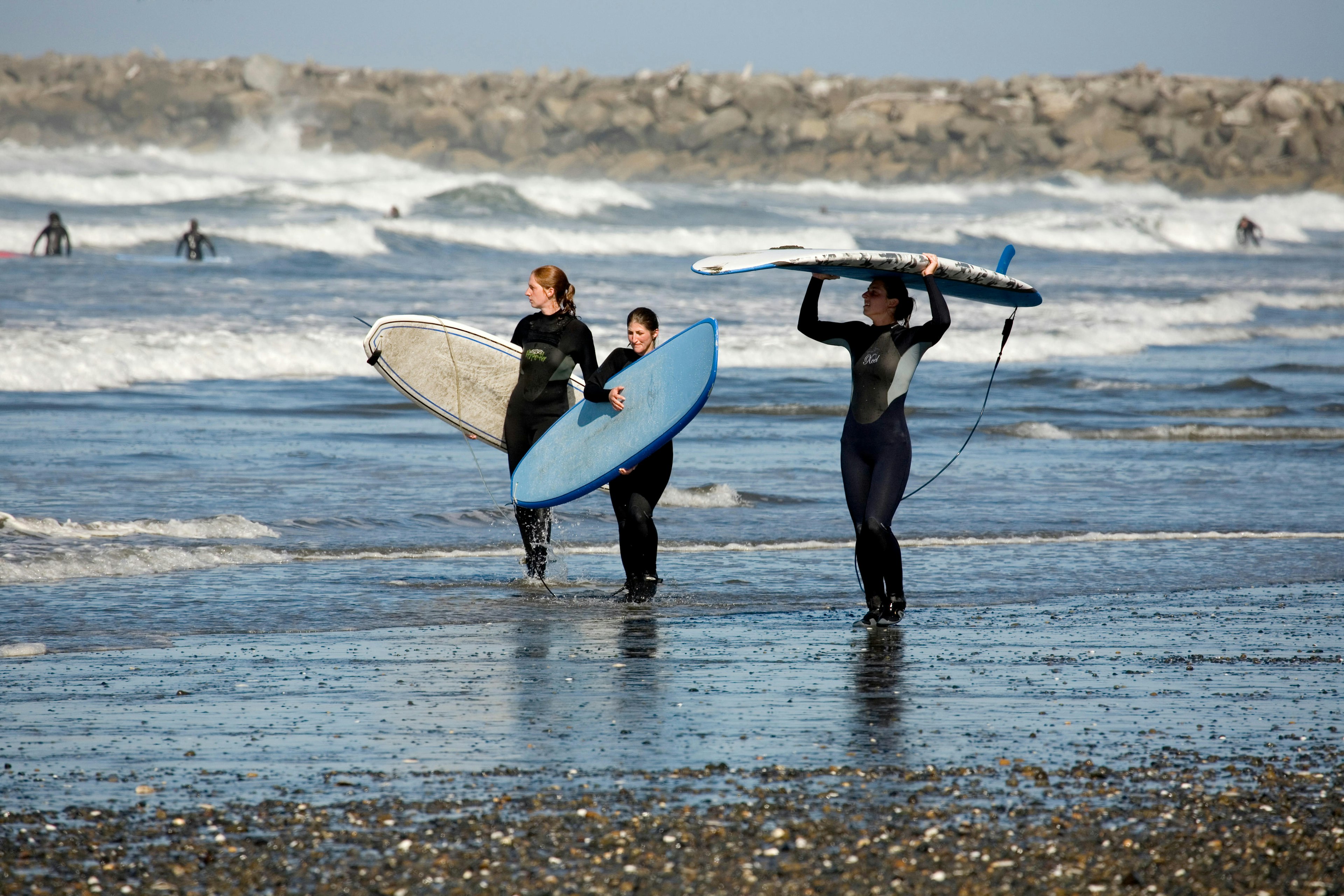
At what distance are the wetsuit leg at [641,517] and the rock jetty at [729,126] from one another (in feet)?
208

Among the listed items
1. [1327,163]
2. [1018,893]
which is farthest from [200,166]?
[1018,893]

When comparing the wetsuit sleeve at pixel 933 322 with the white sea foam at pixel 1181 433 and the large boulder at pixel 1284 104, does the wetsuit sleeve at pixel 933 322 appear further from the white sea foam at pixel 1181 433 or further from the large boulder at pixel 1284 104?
the large boulder at pixel 1284 104

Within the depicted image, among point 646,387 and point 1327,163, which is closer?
point 646,387

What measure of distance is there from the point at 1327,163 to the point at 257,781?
245 feet

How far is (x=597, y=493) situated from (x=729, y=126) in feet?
204

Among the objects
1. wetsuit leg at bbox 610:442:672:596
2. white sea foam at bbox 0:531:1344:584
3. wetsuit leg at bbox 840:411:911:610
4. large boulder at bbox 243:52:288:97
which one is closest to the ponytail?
wetsuit leg at bbox 610:442:672:596

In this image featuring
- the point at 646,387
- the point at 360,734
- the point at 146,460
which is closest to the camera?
the point at 360,734

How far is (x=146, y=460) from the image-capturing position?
1073 cm

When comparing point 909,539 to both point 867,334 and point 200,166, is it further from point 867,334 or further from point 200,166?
point 200,166

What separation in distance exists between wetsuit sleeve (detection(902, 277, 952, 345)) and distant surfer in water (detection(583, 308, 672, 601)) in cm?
127

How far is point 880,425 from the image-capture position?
607cm

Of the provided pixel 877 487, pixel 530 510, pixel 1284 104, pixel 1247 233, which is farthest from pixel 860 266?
pixel 1284 104

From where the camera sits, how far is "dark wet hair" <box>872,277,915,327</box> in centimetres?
627

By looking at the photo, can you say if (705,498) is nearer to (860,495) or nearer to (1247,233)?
(860,495)
